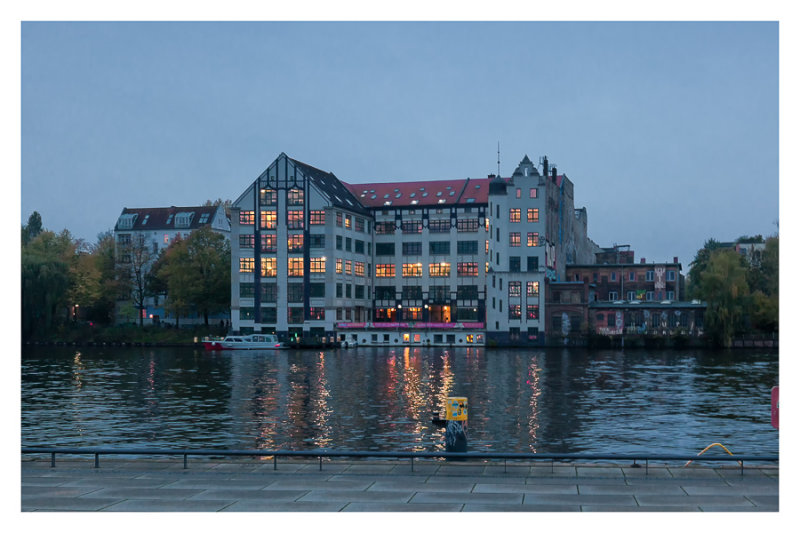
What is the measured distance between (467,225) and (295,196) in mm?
26265

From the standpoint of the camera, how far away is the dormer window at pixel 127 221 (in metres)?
169

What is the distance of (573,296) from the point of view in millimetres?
122750

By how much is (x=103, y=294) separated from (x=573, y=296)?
235 feet

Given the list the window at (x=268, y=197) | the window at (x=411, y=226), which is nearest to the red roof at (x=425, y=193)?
the window at (x=411, y=226)

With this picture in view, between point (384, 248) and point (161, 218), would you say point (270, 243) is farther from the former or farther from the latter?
point (161, 218)

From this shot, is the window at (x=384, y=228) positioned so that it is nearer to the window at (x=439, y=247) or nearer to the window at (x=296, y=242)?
the window at (x=439, y=247)

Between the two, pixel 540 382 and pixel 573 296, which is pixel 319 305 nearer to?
pixel 573 296

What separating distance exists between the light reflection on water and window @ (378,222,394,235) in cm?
4690

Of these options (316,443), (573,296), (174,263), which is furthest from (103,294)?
(316,443)

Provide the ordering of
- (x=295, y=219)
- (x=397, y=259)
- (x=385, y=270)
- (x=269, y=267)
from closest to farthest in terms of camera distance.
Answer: (x=295, y=219) → (x=269, y=267) → (x=397, y=259) → (x=385, y=270)

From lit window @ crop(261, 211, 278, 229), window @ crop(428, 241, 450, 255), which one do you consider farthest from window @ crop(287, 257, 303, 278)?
window @ crop(428, 241, 450, 255)

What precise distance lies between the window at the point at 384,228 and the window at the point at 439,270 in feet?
28.2

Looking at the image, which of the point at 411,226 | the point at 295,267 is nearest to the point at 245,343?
the point at 295,267

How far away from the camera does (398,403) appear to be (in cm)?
5025
